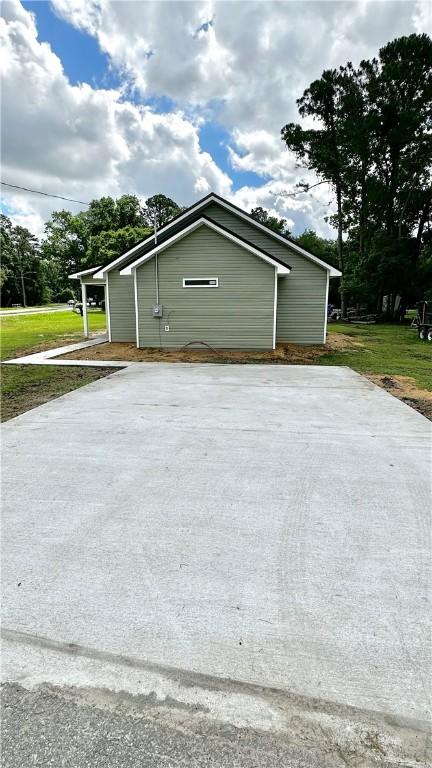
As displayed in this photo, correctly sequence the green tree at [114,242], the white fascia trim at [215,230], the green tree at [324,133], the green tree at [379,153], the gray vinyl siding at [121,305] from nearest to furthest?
1. the white fascia trim at [215,230]
2. the gray vinyl siding at [121,305]
3. the green tree at [379,153]
4. the green tree at [324,133]
5. the green tree at [114,242]

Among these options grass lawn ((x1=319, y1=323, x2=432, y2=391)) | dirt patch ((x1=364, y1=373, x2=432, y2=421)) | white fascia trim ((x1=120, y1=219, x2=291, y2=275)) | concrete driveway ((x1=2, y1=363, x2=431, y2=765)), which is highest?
white fascia trim ((x1=120, y1=219, x2=291, y2=275))

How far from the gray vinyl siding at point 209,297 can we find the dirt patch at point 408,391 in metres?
4.31

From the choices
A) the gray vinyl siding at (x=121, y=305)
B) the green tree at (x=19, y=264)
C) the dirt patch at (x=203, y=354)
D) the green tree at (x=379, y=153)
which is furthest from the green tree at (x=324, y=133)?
the green tree at (x=19, y=264)

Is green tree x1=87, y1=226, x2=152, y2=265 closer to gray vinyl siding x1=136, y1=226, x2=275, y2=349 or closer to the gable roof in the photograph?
the gable roof

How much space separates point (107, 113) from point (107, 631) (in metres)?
20.9

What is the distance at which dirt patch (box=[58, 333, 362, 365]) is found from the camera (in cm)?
1071

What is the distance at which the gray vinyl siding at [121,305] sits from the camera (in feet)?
45.5

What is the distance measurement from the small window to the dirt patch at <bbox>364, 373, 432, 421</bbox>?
5.43 meters

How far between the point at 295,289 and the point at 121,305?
246 inches

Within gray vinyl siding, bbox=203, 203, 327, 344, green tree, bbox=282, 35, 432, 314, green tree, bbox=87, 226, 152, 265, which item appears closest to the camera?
gray vinyl siding, bbox=203, 203, 327, 344

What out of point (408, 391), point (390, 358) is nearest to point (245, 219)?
point (390, 358)

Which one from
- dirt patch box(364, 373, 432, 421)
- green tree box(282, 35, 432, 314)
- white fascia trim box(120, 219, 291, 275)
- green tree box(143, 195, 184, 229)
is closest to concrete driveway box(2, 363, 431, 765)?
dirt patch box(364, 373, 432, 421)

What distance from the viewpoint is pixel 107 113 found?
57.1 feet

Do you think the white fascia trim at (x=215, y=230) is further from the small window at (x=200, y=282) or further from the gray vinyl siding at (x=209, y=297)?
the small window at (x=200, y=282)
